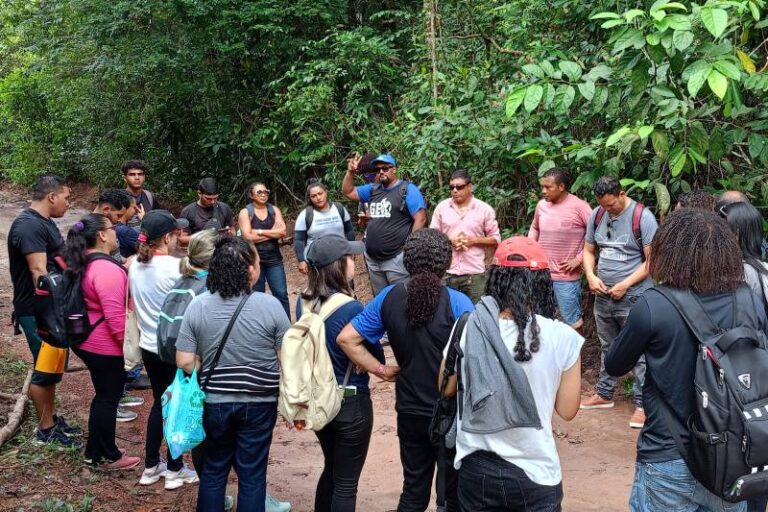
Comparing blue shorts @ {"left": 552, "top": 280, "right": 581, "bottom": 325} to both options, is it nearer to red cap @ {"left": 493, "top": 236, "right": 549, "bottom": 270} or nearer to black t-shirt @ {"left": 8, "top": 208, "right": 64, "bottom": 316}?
red cap @ {"left": 493, "top": 236, "right": 549, "bottom": 270}

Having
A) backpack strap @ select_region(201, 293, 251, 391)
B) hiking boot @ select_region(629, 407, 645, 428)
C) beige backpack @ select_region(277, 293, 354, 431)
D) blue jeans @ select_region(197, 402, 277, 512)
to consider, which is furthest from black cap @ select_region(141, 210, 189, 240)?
hiking boot @ select_region(629, 407, 645, 428)

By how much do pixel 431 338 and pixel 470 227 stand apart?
349cm

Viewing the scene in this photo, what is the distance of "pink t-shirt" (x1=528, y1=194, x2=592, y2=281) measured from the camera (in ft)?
20.7

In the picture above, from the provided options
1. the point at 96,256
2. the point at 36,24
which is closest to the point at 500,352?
the point at 96,256

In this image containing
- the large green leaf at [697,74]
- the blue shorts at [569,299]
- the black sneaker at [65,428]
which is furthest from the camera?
the blue shorts at [569,299]

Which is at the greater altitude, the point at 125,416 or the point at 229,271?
the point at 229,271

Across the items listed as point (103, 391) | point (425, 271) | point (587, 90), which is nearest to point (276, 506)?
point (103, 391)

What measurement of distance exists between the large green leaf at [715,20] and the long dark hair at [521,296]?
7.27 ft

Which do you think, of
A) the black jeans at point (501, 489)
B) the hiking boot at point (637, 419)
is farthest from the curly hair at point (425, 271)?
the hiking boot at point (637, 419)

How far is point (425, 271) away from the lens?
3529 mm

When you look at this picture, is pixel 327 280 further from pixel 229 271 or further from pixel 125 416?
pixel 125 416

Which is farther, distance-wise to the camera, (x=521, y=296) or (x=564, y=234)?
(x=564, y=234)

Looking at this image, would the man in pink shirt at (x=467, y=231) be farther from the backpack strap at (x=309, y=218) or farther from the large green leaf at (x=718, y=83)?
the large green leaf at (x=718, y=83)

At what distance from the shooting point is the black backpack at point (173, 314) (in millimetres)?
4230
